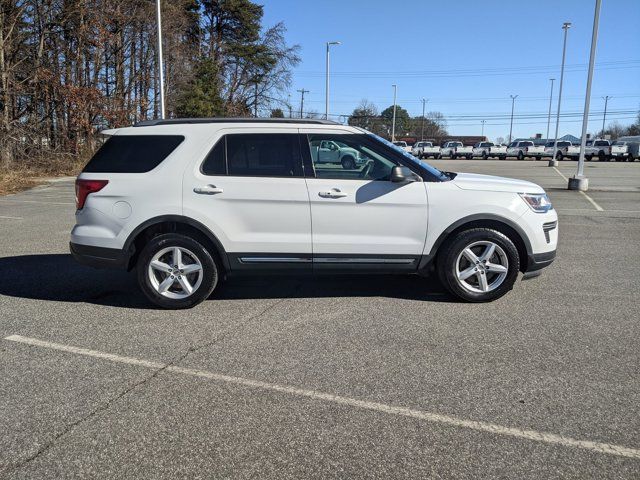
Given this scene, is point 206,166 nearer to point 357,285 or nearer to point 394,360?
point 357,285

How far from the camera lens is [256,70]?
153ft

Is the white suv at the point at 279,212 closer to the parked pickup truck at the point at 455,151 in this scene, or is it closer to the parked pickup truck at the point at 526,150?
the parked pickup truck at the point at 526,150

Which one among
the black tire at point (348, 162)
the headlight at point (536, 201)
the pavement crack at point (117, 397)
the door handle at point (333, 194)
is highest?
the black tire at point (348, 162)

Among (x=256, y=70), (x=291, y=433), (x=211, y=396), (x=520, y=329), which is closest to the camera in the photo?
(x=291, y=433)

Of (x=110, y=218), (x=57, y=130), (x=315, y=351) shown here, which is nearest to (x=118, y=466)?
(x=315, y=351)

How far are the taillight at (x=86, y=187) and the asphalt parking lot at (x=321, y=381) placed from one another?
3.51 ft

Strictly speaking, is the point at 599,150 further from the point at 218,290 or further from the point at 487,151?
the point at 218,290

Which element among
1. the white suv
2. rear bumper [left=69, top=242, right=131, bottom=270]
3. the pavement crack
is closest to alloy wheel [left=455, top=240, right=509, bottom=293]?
the white suv

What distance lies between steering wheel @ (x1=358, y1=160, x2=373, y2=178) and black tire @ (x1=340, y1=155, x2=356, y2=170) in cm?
10

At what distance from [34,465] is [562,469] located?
264 centimetres

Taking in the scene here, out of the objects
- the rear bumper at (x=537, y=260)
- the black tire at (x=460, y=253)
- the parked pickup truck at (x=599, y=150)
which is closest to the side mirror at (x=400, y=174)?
the black tire at (x=460, y=253)

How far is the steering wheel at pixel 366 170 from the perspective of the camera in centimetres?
507

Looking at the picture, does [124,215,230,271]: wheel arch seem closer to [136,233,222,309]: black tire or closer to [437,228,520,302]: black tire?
[136,233,222,309]: black tire

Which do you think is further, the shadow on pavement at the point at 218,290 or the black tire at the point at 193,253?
the shadow on pavement at the point at 218,290
